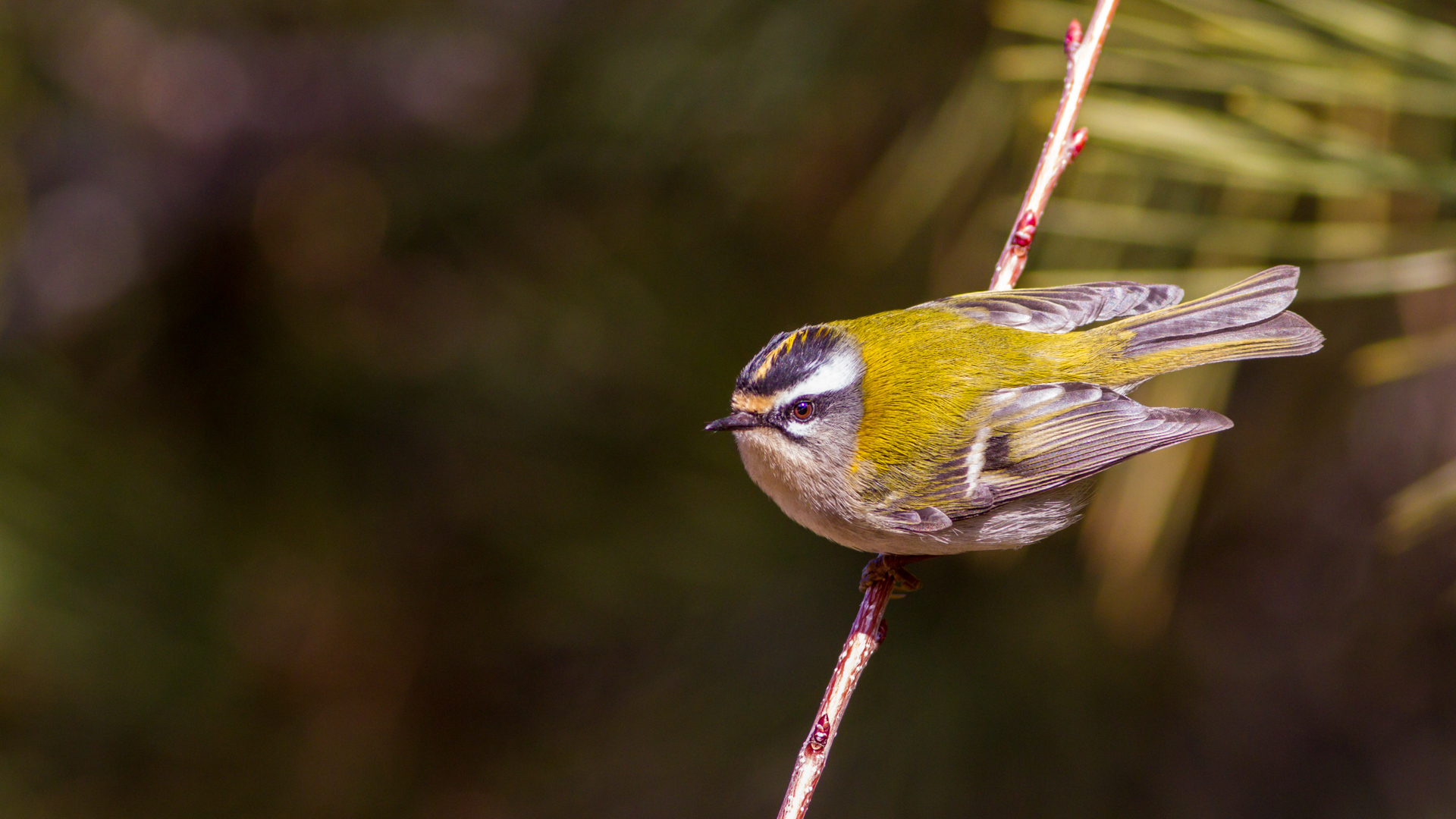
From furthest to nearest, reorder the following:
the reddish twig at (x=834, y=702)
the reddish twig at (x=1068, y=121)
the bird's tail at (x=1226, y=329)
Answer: the bird's tail at (x=1226, y=329) < the reddish twig at (x=1068, y=121) < the reddish twig at (x=834, y=702)

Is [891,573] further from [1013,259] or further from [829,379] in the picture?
[1013,259]

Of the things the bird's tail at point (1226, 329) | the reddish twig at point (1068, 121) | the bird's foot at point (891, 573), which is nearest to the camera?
the reddish twig at point (1068, 121)

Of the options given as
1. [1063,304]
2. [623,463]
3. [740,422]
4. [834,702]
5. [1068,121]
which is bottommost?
[623,463]

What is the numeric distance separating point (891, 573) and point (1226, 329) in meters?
0.50

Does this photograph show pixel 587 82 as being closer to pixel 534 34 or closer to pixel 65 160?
pixel 534 34

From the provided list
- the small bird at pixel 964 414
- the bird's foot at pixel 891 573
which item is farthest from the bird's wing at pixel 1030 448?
the bird's foot at pixel 891 573

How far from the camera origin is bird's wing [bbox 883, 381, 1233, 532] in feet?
4.29

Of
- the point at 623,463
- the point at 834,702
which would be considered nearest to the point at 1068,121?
the point at 834,702

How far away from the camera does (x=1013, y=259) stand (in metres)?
1.33

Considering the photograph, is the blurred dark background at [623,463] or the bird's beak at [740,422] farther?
the blurred dark background at [623,463]

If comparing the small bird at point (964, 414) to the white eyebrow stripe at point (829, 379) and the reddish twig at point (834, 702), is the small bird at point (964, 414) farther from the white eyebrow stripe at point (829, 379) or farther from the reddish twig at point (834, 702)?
the reddish twig at point (834, 702)

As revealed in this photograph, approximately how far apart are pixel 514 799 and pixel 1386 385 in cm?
180

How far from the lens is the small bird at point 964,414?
1.30m

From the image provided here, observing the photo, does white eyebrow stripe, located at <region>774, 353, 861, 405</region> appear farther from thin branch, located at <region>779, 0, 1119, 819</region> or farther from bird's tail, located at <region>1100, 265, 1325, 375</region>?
bird's tail, located at <region>1100, 265, 1325, 375</region>
